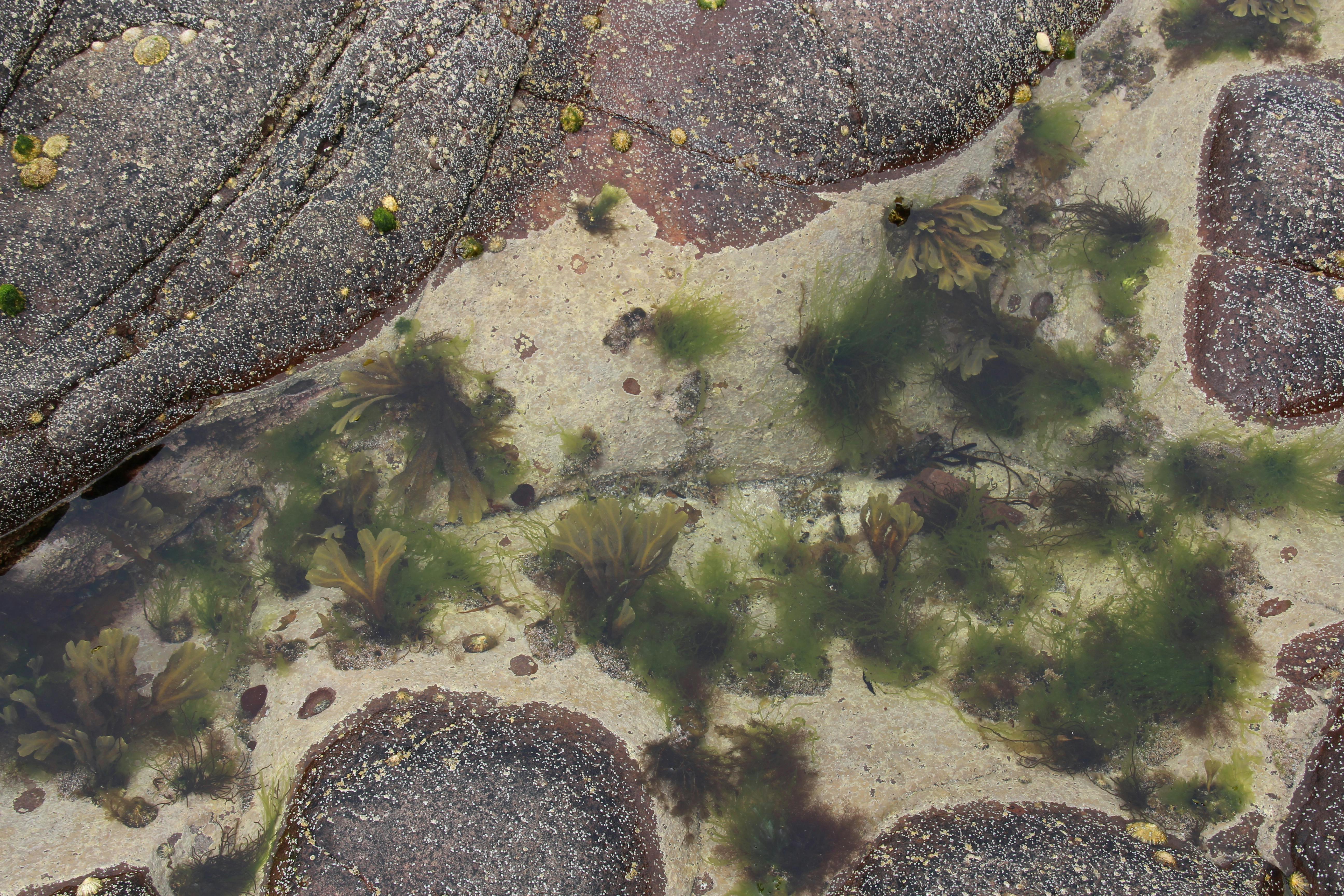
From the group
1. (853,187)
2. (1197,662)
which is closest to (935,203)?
(853,187)

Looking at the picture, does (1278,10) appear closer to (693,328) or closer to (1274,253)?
(1274,253)

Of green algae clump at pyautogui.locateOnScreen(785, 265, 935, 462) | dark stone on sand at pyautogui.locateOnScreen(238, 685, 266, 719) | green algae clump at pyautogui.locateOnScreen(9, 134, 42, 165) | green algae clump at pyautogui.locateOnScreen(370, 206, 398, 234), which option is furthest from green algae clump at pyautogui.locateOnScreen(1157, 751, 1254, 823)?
green algae clump at pyautogui.locateOnScreen(9, 134, 42, 165)

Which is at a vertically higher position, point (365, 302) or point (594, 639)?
point (365, 302)

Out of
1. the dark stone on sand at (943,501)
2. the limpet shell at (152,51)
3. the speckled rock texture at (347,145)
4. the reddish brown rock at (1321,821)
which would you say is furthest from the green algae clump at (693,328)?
the reddish brown rock at (1321,821)

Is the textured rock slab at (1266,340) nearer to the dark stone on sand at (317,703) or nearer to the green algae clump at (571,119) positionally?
the green algae clump at (571,119)

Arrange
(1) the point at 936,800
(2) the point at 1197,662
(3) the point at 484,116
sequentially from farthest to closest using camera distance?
(2) the point at 1197,662, (1) the point at 936,800, (3) the point at 484,116

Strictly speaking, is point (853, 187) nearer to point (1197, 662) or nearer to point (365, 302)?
point (365, 302)

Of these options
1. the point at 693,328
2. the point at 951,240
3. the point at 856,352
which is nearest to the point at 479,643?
the point at 693,328
